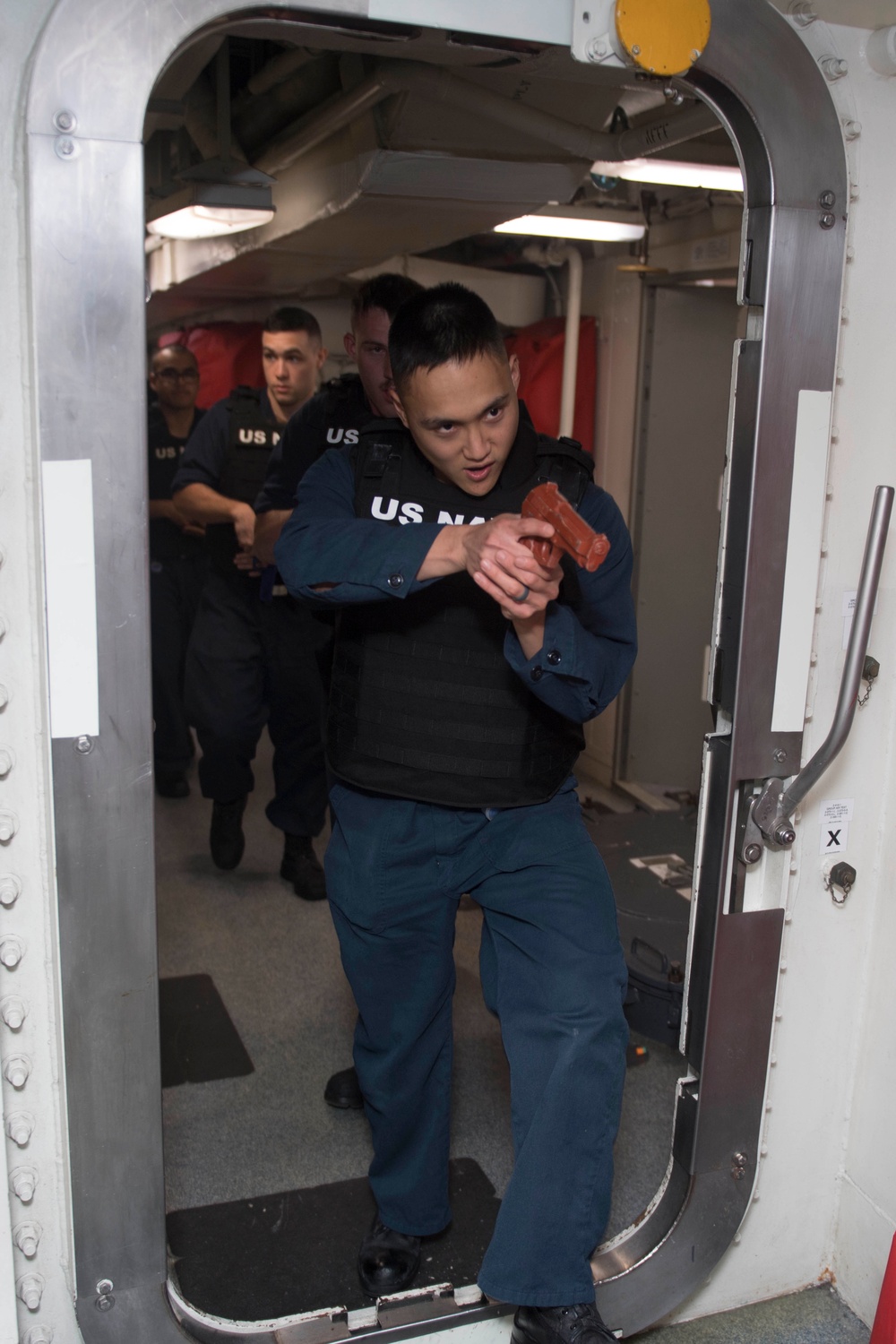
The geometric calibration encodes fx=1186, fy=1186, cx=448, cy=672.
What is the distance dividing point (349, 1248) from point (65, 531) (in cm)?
172

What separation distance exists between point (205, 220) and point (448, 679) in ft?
8.30

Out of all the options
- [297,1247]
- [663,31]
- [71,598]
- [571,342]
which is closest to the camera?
[71,598]

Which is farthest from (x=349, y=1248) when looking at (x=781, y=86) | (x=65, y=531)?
(x=781, y=86)

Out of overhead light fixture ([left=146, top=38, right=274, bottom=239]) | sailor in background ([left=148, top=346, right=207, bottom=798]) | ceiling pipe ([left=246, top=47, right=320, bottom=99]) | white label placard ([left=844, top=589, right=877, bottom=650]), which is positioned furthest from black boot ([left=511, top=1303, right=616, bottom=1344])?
sailor in background ([left=148, top=346, right=207, bottom=798])

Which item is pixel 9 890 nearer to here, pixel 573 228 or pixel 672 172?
pixel 672 172

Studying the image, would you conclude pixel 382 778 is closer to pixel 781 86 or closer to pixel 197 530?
pixel 781 86

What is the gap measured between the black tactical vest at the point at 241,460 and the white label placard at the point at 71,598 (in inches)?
109

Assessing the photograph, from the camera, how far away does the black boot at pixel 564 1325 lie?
6.57 feet

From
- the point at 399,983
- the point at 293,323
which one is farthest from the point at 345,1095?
the point at 293,323

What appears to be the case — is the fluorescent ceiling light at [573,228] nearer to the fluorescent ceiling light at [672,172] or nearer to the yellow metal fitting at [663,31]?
the fluorescent ceiling light at [672,172]

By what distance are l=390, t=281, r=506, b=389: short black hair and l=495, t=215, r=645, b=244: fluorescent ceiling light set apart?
8.65 ft

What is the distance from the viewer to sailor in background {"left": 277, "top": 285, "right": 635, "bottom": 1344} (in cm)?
201

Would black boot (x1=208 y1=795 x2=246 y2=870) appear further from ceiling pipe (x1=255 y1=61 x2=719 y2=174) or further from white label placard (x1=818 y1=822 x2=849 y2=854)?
→ white label placard (x1=818 y1=822 x2=849 y2=854)

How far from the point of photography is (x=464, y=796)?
2.18 metres
